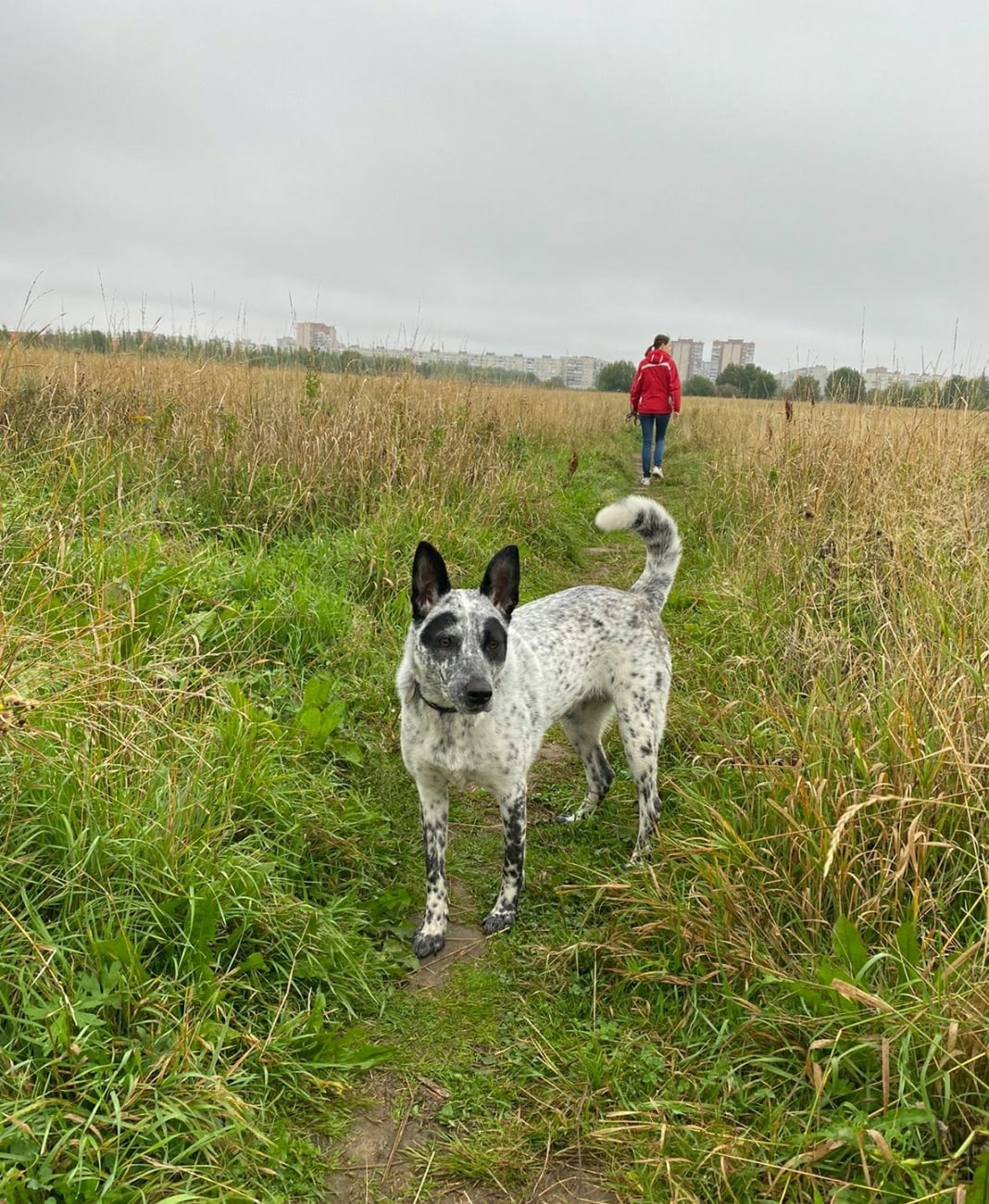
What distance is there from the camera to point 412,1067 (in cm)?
243

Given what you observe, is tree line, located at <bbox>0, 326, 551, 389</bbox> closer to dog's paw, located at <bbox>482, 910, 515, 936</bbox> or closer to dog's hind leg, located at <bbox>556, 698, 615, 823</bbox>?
dog's hind leg, located at <bbox>556, 698, 615, 823</bbox>

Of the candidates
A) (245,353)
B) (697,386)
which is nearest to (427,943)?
(245,353)

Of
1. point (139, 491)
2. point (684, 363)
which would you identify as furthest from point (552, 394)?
point (684, 363)

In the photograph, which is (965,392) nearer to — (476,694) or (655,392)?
(476,694)

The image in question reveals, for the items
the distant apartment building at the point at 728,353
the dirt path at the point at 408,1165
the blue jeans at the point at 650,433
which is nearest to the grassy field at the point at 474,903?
the dirt path at the point at 408,1165

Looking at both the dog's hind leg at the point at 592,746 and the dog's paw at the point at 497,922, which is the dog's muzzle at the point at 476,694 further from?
the dog's hind leg at the point at 592,746

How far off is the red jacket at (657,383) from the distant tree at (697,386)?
1040 inches

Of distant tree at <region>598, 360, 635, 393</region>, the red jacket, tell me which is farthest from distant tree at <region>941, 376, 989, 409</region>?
distant tree at <region>598, 360, 635, 393</region>

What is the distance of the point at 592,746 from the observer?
404cm

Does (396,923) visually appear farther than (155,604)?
No

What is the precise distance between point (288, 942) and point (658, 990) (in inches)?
49.1

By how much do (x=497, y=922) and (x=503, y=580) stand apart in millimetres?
1372

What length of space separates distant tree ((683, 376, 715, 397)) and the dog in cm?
3630

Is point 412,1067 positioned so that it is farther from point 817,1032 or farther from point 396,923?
point 817,1032
